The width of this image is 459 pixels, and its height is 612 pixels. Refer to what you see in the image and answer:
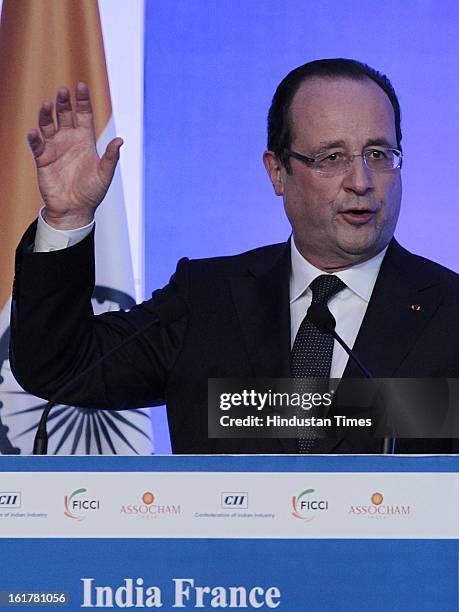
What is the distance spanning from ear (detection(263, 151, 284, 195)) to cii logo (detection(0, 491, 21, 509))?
1232mm

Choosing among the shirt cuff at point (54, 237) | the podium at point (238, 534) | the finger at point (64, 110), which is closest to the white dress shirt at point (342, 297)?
the shirt cuff at point (54, 237)

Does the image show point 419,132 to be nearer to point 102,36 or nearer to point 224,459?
point 102,36

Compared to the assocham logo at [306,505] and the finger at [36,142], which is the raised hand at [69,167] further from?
the assocham logo at [306,505]

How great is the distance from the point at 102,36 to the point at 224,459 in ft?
5.70

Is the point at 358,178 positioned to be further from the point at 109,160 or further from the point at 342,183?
the point at 109,160

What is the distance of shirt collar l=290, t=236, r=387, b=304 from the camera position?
2113 mm

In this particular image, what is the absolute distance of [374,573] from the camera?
120cm

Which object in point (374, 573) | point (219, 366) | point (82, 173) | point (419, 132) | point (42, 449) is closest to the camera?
point (374, 573)

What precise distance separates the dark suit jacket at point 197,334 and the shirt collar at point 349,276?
2cm

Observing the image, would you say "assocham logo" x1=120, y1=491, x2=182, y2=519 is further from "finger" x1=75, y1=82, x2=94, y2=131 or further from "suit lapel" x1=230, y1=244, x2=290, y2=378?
"finger" x1=75, y1=82, x2=94, y2=131

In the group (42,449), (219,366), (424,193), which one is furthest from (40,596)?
(424,193)

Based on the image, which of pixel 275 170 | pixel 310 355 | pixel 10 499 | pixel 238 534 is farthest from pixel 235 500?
pixel 275 170

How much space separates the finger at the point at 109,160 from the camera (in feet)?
6.01

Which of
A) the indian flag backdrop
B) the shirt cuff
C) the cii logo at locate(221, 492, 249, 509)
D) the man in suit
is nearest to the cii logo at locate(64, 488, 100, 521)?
the cii logo at locate(221, 492, 249, 509)
